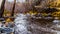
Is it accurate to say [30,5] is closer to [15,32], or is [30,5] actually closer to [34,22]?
[34,22]

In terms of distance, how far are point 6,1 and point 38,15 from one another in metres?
0.66

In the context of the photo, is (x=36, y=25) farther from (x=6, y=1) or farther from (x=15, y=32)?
(x=6, y=1)

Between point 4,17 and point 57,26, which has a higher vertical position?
point 4,17

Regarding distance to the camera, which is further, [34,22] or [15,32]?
[34,22]

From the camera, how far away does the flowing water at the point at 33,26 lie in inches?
76.0

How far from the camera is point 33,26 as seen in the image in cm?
204

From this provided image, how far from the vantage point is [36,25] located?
207 centimetres

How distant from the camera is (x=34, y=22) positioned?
211 centimetres

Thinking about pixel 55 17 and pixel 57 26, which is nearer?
pixel 57 26

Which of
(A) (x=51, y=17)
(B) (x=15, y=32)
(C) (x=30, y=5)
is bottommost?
(B) (x=15, y=32)

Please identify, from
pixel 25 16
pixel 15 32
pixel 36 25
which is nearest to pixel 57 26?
pixel 36 25

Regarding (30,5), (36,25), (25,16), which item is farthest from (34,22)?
(30,5)

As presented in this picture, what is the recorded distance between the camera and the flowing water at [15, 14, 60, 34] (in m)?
1.93

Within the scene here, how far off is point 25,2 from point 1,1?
45cm
